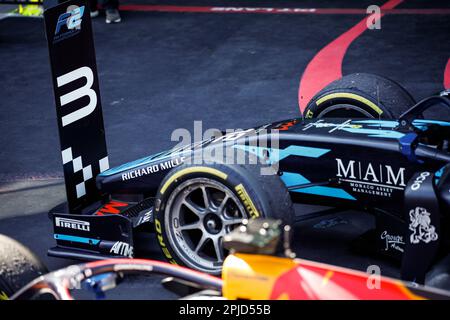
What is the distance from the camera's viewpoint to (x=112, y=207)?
5.69 m

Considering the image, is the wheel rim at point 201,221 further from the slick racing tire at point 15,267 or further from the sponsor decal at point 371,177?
the slick racing tire at point 15,267

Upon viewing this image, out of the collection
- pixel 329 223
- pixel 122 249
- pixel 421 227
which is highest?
pixel 421 227

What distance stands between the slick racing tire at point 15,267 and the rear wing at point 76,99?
4.25 feet

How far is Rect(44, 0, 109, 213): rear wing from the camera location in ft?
17.8

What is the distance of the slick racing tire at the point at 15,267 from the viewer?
13.7 feet

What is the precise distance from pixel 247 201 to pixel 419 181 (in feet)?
3.01

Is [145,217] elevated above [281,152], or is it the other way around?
[281,152]

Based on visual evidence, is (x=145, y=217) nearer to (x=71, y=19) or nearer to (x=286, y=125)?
(x=286, y=125)

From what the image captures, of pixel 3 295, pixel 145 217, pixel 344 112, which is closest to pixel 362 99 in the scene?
pixel 344 112

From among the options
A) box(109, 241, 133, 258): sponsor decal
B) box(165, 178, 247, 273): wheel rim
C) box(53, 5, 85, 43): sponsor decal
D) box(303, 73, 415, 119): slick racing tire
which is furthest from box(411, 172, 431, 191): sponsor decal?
box(53, 5, 85, 43): sponsor decal

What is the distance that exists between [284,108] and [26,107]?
2.56 m

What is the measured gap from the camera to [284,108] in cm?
826

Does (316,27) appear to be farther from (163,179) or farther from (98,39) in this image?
(163,179)
